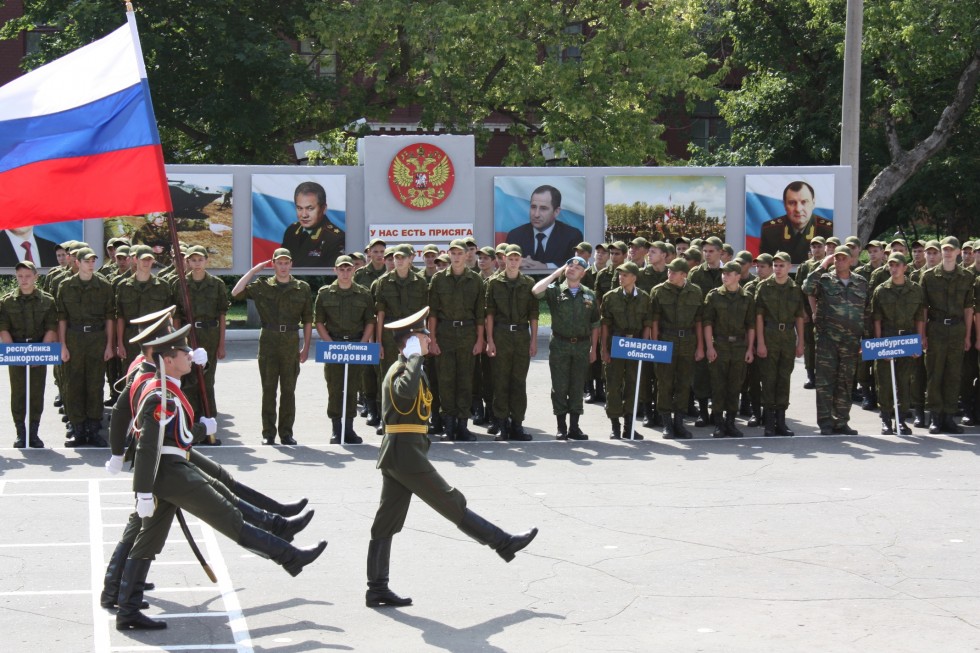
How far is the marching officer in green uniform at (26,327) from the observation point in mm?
13906

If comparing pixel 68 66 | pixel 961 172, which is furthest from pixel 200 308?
pixel 961 172

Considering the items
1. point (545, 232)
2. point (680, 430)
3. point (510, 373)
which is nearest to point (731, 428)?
point (680, 430)

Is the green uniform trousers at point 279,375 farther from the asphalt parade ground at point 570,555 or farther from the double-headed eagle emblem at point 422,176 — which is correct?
the double-headed eagle emblem at point 422,176

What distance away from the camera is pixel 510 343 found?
1469 cm

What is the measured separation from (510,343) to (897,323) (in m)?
4.37

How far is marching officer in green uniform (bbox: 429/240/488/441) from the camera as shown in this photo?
1460 cm

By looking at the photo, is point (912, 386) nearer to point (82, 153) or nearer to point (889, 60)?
point (82, 153)

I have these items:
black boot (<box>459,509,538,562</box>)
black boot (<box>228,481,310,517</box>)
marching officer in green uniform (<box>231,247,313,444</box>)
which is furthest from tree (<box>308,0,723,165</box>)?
black boot (<box>459,509,538,562</box>)

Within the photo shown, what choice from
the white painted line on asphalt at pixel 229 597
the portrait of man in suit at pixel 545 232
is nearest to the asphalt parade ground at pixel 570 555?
the white painted line on asphalt at pixel 229 597

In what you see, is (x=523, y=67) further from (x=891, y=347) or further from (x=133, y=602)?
(x=133, y=602)

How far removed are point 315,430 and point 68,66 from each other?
5426 mm

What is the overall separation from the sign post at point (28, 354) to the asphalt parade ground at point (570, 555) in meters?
0.77

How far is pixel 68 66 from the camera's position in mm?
11102

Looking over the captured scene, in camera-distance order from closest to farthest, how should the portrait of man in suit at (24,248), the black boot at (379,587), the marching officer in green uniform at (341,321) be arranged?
the black boot at (379,587), the marching officer in green uniform at (341,321), the portrait of man in suit at (24,248)
